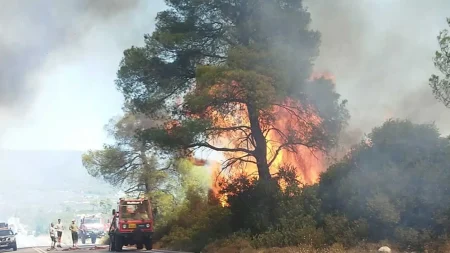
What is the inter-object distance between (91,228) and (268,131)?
29217 mm

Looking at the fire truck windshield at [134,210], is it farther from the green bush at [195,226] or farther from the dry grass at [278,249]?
the dry grass at [278,249]

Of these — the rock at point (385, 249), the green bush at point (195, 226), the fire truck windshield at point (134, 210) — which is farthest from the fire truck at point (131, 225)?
the rock at point (385, 249)

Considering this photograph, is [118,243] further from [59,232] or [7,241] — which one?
[7,241]

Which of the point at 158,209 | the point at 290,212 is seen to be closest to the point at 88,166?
the point at 158,209

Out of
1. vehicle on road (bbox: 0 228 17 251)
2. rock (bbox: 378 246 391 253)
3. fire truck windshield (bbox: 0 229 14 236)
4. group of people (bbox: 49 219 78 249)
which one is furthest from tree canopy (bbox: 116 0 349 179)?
fire truck windshield (bbox: 0 229 14 236)

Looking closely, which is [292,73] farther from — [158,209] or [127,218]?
[158,209]

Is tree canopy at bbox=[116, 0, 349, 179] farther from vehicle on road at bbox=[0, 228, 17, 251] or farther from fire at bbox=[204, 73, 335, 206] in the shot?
vehicle on road at bbox=[0, 228, 17, 251]

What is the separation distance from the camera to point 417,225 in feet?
59.3

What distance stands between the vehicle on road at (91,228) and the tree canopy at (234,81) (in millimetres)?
24857

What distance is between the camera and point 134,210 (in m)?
27.4

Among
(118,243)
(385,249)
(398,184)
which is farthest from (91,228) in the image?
(385,249)

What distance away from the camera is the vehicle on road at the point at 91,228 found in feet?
160

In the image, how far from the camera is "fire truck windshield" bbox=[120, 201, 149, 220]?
27.0m

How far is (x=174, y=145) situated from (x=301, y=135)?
19.7ft
